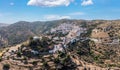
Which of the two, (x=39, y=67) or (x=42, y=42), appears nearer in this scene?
(x=39, y=67)

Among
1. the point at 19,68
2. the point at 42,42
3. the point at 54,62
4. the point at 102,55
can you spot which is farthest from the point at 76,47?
the point at 19,68

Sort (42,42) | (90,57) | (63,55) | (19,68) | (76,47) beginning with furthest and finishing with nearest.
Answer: (76,47)
(90,57)
(42,42)
(63,55)
(19,68)

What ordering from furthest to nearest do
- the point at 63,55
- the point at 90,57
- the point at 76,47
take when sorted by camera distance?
the point at 76,47 < the point at 90,57 < the point at 63,55

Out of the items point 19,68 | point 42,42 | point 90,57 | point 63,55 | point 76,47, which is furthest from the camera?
point 76,47

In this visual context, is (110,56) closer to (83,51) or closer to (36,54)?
(83,51)

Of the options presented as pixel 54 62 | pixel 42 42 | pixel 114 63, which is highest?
pixel 42 42

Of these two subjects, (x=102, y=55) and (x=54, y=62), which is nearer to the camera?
(x=54, y=62)

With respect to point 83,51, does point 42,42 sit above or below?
above

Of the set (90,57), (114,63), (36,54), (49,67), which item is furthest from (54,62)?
(114,63)

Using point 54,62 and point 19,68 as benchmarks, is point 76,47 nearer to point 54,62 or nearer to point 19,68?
point 54,62
